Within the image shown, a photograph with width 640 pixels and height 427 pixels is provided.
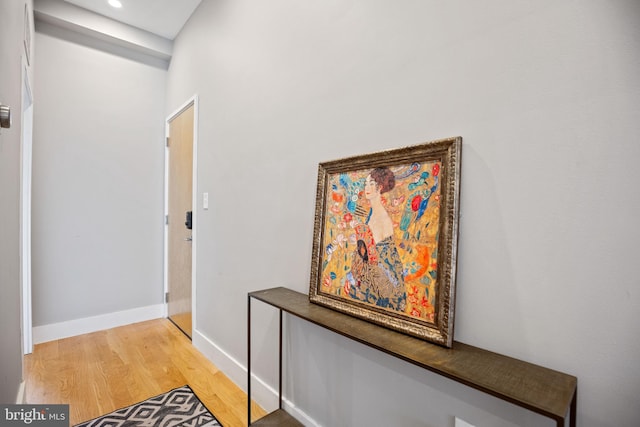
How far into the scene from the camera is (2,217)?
4.08 feet

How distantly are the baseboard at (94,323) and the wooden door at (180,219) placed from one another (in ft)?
0.70

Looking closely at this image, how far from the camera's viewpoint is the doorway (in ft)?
9.29

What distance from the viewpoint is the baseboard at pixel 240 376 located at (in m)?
1.62

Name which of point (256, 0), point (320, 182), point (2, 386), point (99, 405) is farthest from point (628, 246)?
point (99, 405)

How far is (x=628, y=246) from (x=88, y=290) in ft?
12.6

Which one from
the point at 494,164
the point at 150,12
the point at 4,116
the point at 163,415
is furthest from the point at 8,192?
the point at 150,12

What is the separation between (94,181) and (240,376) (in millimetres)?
2409

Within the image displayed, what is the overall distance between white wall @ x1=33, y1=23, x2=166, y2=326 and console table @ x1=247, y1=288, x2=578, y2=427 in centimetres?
284

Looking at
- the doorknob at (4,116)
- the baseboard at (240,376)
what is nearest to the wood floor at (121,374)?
the baseboard at (240,376)

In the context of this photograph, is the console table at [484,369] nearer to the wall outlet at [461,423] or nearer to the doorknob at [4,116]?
the wall outlet at [461,423]

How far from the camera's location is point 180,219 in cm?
307

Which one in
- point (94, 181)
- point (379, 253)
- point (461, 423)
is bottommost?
point (461, 423)

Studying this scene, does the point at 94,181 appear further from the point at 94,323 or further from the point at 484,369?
the point at 484,369

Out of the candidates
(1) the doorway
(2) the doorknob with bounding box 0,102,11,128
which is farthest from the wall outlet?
(1) the doorway
